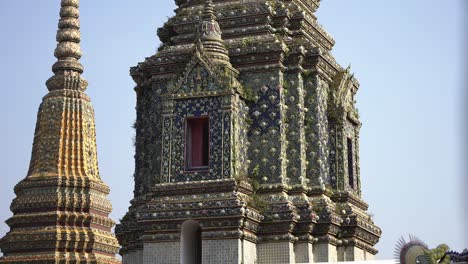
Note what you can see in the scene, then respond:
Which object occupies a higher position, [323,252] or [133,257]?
[133,257]

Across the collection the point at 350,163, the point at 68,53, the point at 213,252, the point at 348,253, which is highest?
the point at 68,53

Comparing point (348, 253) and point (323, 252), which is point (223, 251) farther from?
point (348, 253)

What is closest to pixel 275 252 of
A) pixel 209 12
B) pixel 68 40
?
pixel 209 12

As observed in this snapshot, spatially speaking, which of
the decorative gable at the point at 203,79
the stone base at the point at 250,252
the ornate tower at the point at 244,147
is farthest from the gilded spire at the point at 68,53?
the stone base at the point at 250,252

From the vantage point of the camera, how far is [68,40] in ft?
145

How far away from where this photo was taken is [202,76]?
24.4m

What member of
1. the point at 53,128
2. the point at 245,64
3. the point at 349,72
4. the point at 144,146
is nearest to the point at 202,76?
the point at 245,64

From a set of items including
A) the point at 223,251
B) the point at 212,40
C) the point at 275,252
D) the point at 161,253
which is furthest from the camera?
the point at 212,40

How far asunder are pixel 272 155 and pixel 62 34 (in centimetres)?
2231

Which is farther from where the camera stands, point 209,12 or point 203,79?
point 209,12

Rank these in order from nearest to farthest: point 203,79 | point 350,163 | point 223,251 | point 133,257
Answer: point 223,251 < point 203,79 < point 133,257 < point 350,163

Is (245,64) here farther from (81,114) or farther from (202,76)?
(81,114)

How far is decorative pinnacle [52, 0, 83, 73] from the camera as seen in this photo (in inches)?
1732

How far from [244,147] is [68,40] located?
857 inches
